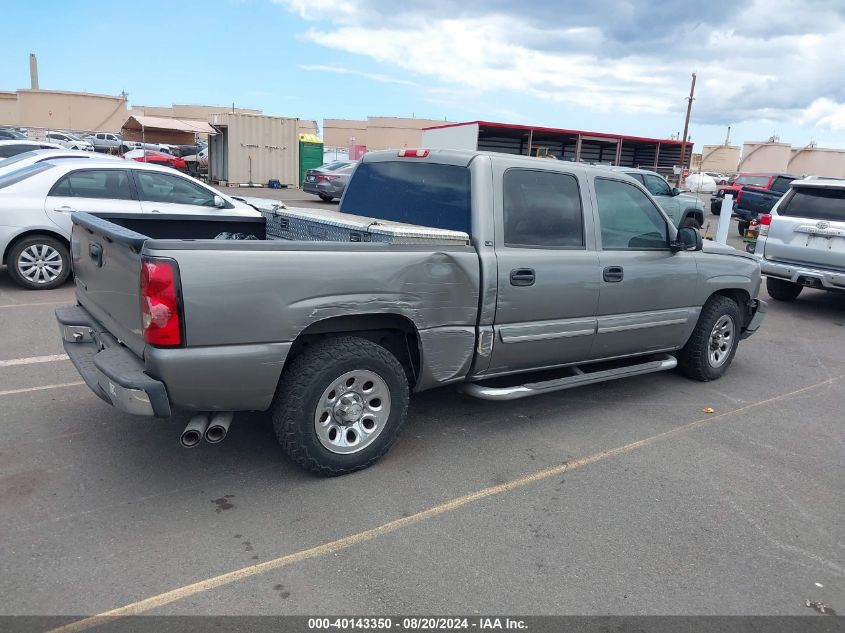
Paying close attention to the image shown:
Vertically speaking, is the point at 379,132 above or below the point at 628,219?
above

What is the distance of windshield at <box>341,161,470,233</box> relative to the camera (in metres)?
4.50

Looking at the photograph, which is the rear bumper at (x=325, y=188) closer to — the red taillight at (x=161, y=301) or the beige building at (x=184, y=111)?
the red taillight at (x=161, y=301)

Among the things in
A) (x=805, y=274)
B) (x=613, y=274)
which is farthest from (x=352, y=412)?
(x=805, y=274)

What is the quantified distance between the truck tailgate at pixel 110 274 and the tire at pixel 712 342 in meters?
4.58

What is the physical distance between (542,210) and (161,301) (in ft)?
8.50

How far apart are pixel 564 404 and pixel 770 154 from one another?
56.3 meters

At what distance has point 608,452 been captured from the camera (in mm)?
4598

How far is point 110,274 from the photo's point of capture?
149 inches

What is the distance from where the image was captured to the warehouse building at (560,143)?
73.4 ft

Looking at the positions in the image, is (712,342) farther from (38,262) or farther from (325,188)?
(325,188)

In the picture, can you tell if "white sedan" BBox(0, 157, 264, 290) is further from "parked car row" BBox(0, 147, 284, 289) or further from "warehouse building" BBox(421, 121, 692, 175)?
"warehouse building" BBox(421, 121, 692, 175)

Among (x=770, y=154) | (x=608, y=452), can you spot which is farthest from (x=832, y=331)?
(x=770, y=154)

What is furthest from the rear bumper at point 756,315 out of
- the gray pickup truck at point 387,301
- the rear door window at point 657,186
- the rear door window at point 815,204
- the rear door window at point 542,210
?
the rear door window at point 657,186

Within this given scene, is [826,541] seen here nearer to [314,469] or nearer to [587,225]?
[587,225]
